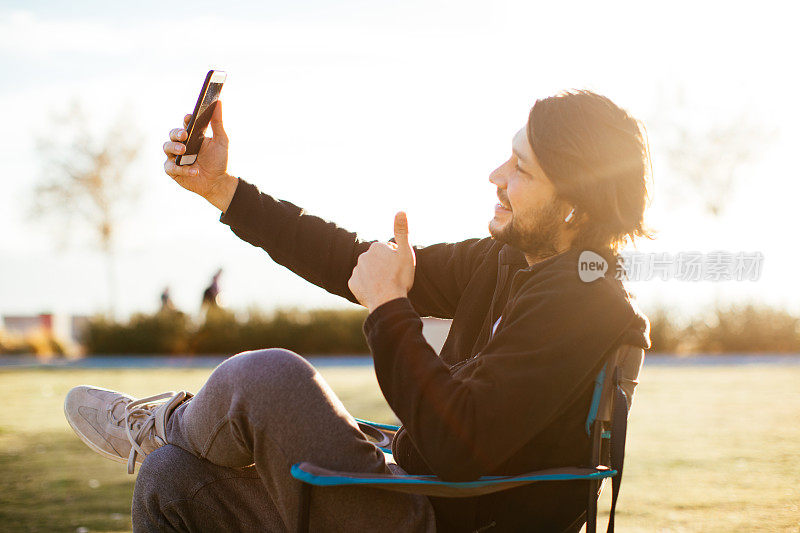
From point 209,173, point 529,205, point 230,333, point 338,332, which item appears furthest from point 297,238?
point 230,333

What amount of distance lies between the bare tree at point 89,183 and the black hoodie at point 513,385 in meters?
25.2

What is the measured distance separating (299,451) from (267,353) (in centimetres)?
24

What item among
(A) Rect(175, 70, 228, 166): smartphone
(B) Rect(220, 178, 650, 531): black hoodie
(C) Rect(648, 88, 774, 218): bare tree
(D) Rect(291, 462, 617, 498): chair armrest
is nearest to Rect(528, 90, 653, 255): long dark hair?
(B) Rect(220, 178, 650, 531): black hoodie

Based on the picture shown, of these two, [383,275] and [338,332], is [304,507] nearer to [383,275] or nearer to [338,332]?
[383,275]

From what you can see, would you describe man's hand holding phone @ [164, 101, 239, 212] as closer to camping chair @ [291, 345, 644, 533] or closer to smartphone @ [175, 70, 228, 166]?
smartphone @ [175, 70, 228, 166]

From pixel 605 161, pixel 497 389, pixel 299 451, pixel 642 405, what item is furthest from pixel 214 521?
pixel 642 405

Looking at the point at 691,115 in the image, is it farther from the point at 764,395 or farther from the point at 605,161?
the point at 605,161

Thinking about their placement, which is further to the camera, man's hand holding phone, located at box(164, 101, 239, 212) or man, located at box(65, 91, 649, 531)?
man's hand holding phone, located at box(164, 101, 239, 212)

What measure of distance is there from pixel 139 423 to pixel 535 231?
121 cm

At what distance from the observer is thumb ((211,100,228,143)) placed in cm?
267

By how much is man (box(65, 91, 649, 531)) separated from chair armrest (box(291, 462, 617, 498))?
0.03 meters

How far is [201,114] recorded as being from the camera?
2.53 m

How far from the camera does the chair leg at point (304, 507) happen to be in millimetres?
1719

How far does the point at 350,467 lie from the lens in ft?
5.85
